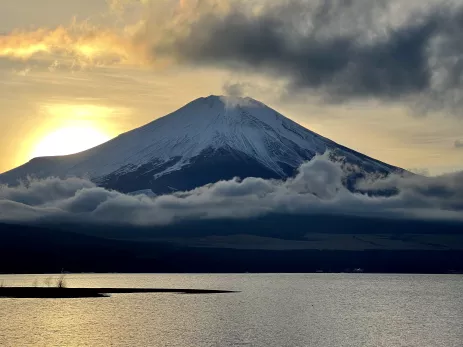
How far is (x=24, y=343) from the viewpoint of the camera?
12412 cm

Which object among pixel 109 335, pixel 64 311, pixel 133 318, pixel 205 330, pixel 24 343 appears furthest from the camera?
pixel 64 311

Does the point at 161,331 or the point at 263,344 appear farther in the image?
the point at 161,331

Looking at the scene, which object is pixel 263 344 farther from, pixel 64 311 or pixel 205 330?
pixel 64 311

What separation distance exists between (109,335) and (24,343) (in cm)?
1865

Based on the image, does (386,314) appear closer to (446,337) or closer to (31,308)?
(446,337)

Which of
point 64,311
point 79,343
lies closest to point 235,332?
point 79,343

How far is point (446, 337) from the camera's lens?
5709 inches

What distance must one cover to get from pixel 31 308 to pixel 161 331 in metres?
58.3

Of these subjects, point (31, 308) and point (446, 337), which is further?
point (31, 308)

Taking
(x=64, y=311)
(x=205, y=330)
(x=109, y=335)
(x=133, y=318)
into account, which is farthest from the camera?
(x=64, y=311)

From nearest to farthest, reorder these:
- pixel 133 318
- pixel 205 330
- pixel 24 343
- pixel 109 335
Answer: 1. pixel 24 343
2. pixel 109 335
3. pixel 205 330
4. pixel 133 318

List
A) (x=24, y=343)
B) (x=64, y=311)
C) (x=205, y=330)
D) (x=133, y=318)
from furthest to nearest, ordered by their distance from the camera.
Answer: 1. (x=64, y=311)
2. (x=133, y=318)
3. (x=205, y=330)
4. (x=24, y=343)

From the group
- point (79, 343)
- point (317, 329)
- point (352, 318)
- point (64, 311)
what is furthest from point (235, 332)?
point (64, 311)

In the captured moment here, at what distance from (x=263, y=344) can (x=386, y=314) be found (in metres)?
76.7
